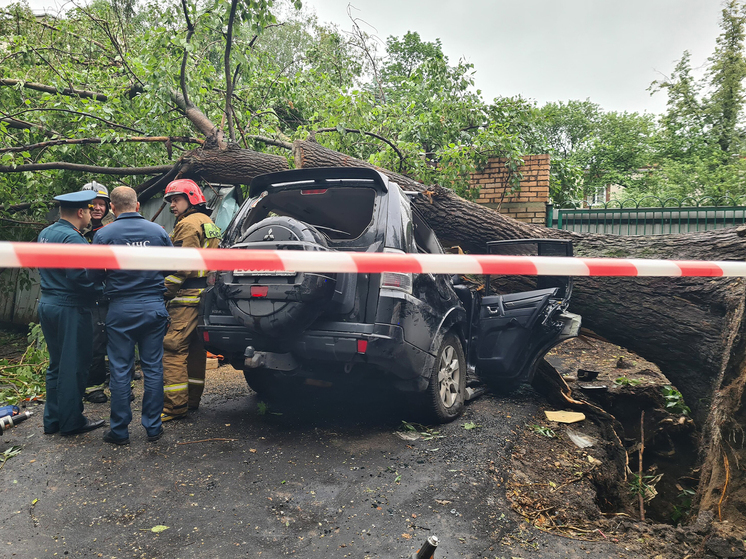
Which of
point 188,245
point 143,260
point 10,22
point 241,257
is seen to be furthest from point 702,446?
point 10,22

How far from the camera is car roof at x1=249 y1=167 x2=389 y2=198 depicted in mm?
3803

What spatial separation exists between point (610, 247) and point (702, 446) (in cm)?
262

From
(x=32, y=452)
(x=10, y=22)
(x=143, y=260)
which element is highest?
(x=10, y=22)

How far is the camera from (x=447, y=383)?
4176 millimetres

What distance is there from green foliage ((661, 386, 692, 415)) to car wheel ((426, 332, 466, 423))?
6.84ft

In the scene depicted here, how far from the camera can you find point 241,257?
2.25 metres

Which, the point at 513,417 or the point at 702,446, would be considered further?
the point at 513,417

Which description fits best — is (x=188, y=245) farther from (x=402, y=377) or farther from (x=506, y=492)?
(x=506, y=492)

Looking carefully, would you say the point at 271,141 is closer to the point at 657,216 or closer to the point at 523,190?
the point at 523,190

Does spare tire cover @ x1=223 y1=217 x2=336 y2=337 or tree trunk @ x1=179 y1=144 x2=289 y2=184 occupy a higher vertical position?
tree trunk @ x1=179 y1=144 x2=289 y2=184

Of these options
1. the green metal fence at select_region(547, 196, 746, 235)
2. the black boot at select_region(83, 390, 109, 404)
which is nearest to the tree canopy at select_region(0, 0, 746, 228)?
the green metal fence at select_region(547, 196, 746, 235)

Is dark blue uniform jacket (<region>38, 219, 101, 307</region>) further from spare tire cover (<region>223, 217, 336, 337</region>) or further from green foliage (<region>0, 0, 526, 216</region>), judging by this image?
green foliage (<region>0, 0, 526, 216</region>)

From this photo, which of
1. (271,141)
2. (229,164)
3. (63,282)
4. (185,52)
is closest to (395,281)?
(63,282)

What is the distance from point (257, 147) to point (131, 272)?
519 cm
